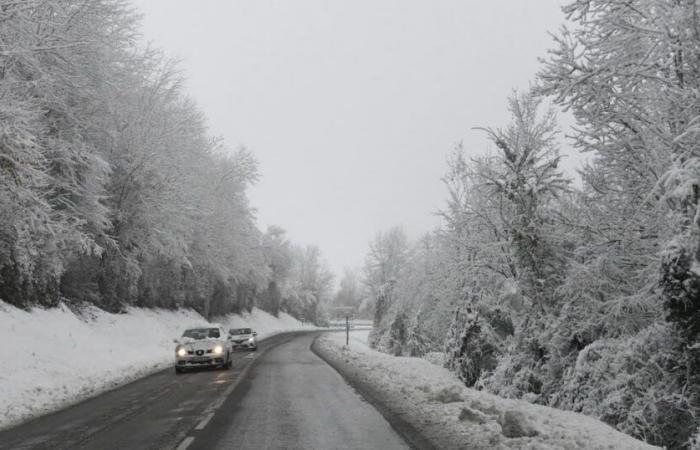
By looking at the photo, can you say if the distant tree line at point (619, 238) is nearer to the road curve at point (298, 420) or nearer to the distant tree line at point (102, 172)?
the road curve at point (298, 420)

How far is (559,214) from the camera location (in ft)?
46.2

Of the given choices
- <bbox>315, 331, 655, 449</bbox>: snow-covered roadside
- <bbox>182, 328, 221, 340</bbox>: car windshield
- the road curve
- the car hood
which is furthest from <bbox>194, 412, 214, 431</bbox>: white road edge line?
<bbox>182, 328, 221, 340</bbox>: car windshield

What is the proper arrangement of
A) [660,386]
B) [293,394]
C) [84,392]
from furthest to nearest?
[84,392], [293,394], [660,386]

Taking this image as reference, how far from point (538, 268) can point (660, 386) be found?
5258 mm

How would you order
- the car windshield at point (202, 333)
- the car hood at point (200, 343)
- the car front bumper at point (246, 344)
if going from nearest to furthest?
the car hood at point (200, 343)
the car windshield at point (202, 333)
the car front bumper at point (246, 344)

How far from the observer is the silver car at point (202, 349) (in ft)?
65.9

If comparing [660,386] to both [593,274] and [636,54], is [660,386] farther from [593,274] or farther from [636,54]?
[636,54]

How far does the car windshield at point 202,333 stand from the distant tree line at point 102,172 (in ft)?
15.3

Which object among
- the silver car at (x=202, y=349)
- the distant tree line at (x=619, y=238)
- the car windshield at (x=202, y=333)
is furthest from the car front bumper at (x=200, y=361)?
the distant tree line at (x=619, y=238)

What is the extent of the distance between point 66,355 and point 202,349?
424cm

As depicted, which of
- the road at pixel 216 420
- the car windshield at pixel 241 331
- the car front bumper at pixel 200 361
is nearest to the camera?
the road at pixel 216 420

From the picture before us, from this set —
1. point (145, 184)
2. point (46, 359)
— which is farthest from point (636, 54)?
point (145, 184)

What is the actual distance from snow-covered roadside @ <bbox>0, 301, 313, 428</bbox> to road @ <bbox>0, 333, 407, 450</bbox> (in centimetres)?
102

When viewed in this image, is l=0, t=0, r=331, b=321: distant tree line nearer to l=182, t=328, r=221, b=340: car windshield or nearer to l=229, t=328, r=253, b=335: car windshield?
l=182, t=328, r=221, b=340: car windshield
